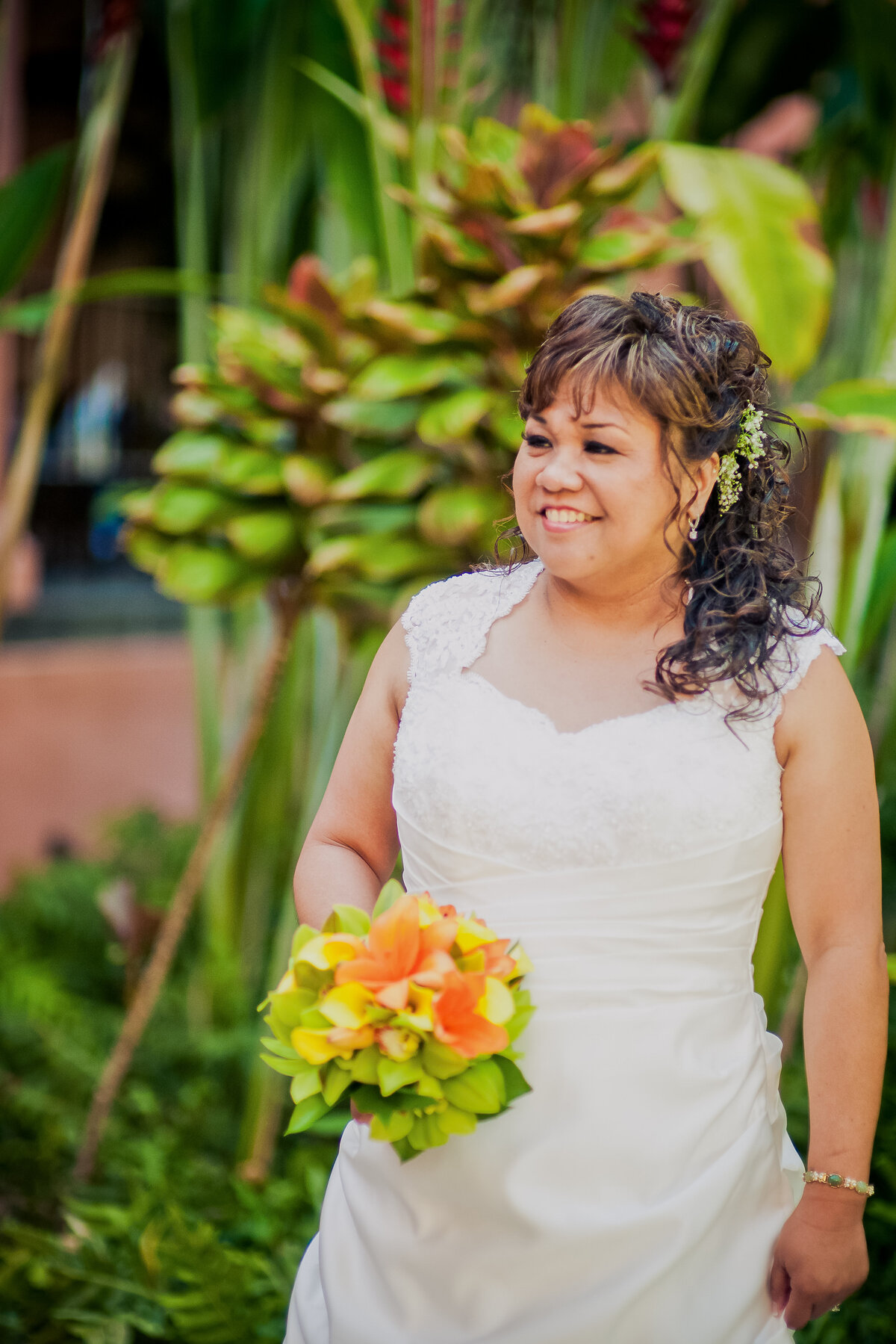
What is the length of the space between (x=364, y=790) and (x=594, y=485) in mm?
371

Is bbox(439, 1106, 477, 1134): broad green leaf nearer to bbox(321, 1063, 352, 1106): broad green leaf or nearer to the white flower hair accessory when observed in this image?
bbox(321, 1063, 352, 1106): broad green leaf

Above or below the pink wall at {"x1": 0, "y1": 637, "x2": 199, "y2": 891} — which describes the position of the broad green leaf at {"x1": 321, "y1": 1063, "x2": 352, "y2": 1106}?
above

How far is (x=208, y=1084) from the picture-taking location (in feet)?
7.20

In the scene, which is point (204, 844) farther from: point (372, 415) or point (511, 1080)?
point (511, 1080)

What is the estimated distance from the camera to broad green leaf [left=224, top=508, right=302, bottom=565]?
1584mm

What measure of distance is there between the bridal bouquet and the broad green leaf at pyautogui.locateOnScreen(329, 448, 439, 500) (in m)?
0.71

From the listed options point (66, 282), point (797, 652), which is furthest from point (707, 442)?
point (66, 282)

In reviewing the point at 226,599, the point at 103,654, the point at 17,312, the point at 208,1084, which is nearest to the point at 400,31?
the point at 17,312

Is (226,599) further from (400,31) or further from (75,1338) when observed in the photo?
(75,1338)

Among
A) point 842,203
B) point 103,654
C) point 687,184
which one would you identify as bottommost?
point 103,654

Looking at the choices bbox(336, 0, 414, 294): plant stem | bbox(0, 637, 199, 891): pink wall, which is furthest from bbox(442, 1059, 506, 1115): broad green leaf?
bbox(0, 637, 199, 891): pink wall

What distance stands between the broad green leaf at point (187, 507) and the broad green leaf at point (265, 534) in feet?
0.08

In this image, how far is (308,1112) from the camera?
0.87 meters

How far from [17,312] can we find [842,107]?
1.85 meters
